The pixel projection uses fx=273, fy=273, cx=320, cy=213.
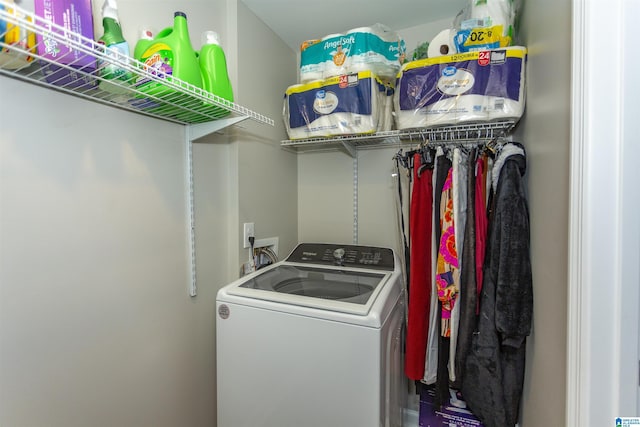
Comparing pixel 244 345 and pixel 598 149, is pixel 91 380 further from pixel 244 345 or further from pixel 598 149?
pixel 598 149

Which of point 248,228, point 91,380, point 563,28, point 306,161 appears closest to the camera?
point 563,28

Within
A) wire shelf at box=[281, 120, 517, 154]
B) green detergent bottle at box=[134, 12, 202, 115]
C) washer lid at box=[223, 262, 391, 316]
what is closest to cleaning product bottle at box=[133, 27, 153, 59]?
green detergent bottle at box=[134, 12, 202, 115]

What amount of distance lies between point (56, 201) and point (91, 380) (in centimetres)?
64

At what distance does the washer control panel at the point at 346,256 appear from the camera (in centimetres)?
159

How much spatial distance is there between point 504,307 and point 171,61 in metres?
1.52

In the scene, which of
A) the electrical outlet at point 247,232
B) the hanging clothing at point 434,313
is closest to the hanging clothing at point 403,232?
the hanging clothing at point 434,313

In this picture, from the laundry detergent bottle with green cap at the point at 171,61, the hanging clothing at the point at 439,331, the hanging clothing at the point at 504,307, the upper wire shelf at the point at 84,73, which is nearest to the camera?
the upper wire shelf at the point at 84,73

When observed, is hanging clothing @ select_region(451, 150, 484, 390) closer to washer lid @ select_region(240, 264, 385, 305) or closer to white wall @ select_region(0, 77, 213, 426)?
washer lid @ select_region(240, 264, 385, 305)

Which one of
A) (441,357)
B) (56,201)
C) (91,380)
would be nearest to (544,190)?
(441,357)

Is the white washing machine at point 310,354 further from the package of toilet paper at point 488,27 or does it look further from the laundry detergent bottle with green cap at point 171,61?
the package of toilet paper at point 488,27

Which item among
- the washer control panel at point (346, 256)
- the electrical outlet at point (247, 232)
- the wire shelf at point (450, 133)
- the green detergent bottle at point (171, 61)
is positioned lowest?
the washer control panel at point (346, 256)

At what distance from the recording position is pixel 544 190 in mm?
969

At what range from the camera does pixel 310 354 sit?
3.53 ft

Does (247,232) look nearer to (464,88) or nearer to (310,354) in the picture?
(310,354)
